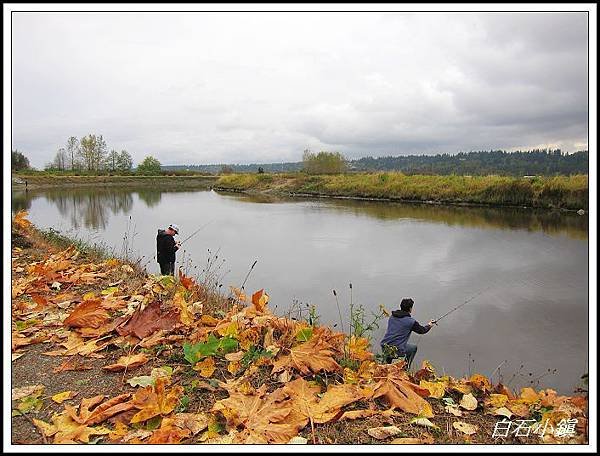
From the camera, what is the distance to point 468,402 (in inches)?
128

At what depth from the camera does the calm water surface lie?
555 cm

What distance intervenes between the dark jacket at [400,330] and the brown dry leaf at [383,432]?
6.91ft

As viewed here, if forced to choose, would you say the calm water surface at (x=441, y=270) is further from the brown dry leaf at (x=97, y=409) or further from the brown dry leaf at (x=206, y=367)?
the brown dry leaf at (x=97, y=409)

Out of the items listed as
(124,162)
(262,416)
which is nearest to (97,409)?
(262,416)

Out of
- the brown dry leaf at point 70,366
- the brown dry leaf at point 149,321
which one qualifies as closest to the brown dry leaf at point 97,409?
Result: the brown dry leaf at point 70,366

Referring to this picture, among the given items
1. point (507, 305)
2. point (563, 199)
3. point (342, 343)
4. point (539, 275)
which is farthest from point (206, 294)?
point (563, 199)

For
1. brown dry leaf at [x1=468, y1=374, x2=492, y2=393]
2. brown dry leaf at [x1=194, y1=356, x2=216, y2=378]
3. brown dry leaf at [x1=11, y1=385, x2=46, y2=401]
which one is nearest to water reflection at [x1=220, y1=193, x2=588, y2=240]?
brown dry leaf at [x1=468, y1=374, x2=492, y2=393]

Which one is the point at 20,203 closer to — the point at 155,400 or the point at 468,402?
the point at 155,400

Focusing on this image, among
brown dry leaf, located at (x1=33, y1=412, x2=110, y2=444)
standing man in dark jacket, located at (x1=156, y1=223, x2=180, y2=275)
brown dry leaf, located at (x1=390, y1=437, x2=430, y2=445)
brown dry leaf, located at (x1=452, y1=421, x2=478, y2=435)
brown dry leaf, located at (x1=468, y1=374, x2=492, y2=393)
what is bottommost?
brown dry leaf, located at (x1=468, y1=374, x2=492, y2=393)

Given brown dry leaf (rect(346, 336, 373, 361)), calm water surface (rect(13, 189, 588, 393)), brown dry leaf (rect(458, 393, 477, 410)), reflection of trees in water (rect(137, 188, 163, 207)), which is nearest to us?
brown dry leaf (rect(458, 393, 477, 410))

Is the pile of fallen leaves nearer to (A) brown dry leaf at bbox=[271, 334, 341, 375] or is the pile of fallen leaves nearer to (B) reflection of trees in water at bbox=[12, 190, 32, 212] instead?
(A) brown dry leaf at bbox=[271, 334, 341, 375]

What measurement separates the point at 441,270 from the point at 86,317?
7754mm

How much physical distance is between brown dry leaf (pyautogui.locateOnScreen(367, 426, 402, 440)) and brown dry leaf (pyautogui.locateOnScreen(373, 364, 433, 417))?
34 centimetres

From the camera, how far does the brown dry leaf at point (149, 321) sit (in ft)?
13.0
